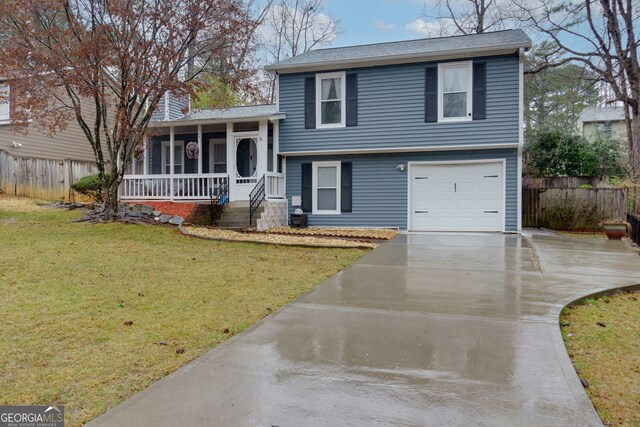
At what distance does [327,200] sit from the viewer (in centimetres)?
1330

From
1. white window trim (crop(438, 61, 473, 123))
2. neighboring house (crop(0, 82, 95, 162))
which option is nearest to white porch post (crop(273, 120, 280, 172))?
white window trim (crop(438, 61, 473, 123))

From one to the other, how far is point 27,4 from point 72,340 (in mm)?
9509

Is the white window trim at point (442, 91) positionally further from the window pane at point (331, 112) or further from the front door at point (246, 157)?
the front door at point (246, 157)

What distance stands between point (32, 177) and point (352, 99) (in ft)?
39.0

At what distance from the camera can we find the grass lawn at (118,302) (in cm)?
280

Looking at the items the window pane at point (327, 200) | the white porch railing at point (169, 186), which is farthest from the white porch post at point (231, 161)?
the window pane at point (327, 200)

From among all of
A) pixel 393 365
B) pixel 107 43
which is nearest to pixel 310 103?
pixel 107 43

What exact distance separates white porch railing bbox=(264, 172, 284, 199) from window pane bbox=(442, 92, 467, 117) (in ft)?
17.1

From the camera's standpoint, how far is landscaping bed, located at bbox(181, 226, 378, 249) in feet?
30.2

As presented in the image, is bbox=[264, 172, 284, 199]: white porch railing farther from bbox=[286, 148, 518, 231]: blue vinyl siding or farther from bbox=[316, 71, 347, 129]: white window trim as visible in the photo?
bbox=[316, 71, 347, 129]: white window trim

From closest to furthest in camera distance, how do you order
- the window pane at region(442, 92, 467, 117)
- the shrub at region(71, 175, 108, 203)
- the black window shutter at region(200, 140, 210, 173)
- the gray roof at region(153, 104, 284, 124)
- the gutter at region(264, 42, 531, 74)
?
the gutter at region(264, 42, 531, 74) → the window pane at region(442, 92, 467, 117) → the gray roof at region(153, 104, 284, 124) → the shrub at region(71, 175, 108, 203) → the black window shutter at region(200, 140, 210, 173)

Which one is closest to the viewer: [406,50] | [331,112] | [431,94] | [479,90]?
[479,90]

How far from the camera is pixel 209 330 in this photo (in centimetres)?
380

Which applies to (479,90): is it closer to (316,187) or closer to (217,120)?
(316,187)
